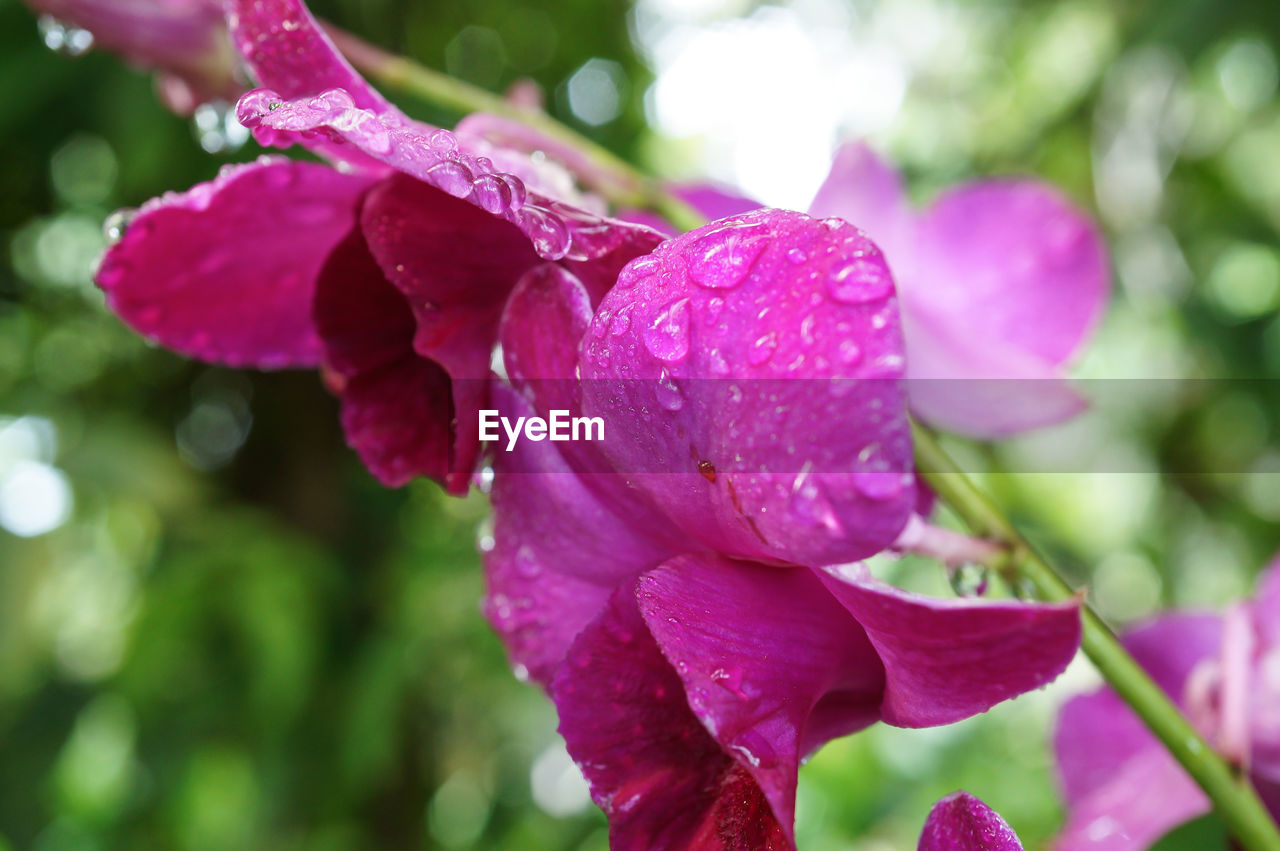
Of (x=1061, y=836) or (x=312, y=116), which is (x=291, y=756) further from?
(x=312, y=116)

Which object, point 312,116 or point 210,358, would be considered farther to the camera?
point 210,358

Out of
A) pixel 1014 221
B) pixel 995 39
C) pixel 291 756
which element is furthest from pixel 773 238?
pixel 995 39

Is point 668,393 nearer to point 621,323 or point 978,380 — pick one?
point 621,323

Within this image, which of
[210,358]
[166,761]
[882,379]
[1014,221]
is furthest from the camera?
[166,761]

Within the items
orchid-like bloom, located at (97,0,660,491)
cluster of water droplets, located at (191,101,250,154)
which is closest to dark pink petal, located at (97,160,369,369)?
orchid-like bloom, located at (97,0,660,491)

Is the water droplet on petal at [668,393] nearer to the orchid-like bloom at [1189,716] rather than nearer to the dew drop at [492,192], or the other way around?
the dew drop at [492,192]

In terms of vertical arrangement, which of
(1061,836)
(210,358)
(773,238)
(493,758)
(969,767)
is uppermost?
(773,238)

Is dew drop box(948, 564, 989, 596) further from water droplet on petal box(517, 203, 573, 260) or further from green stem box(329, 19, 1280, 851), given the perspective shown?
water droplet on petal box(517, 203, 573, 260)

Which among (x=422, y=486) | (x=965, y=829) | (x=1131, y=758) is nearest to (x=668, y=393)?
(x=965, y=829)
